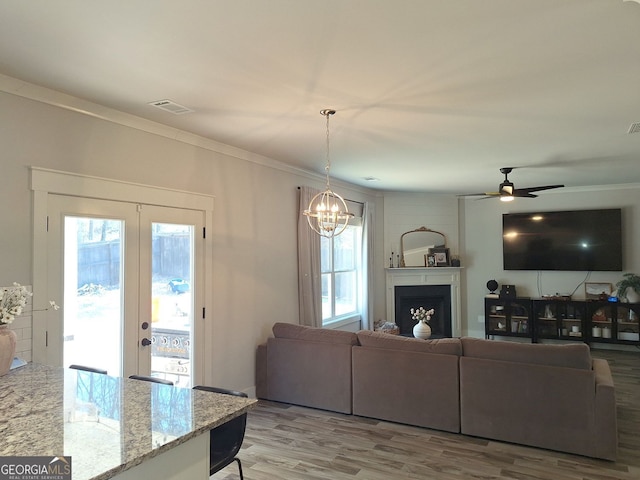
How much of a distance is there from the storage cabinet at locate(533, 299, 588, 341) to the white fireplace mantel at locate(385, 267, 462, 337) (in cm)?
138

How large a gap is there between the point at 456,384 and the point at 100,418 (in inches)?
124

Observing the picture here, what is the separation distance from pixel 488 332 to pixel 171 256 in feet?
20.4

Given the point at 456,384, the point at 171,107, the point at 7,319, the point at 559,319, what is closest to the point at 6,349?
the point at 7,319

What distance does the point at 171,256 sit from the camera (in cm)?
416

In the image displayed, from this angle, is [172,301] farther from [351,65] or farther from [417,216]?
[417,216]

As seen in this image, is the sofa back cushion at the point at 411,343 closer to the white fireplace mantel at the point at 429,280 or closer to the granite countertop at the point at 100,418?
the granite countertop at the point at 100,418

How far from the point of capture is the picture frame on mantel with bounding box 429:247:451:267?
8.65 meters

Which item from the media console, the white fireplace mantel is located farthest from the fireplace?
the media console

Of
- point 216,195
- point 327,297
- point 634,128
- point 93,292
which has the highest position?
point 634,128

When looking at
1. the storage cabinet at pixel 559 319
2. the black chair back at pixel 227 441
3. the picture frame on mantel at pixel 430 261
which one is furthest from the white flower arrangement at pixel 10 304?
the storage cabinet at pixel 559 319

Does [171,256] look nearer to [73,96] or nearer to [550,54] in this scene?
[73,96]

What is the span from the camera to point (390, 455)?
3.69m

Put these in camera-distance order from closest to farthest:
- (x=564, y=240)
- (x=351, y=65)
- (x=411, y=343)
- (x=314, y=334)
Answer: (x=351, y=65) → (x=411, y=343) → (x=314, y=334) → (x=564, y=240)

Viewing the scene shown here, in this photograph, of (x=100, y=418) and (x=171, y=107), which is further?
(x=171, y=107)
